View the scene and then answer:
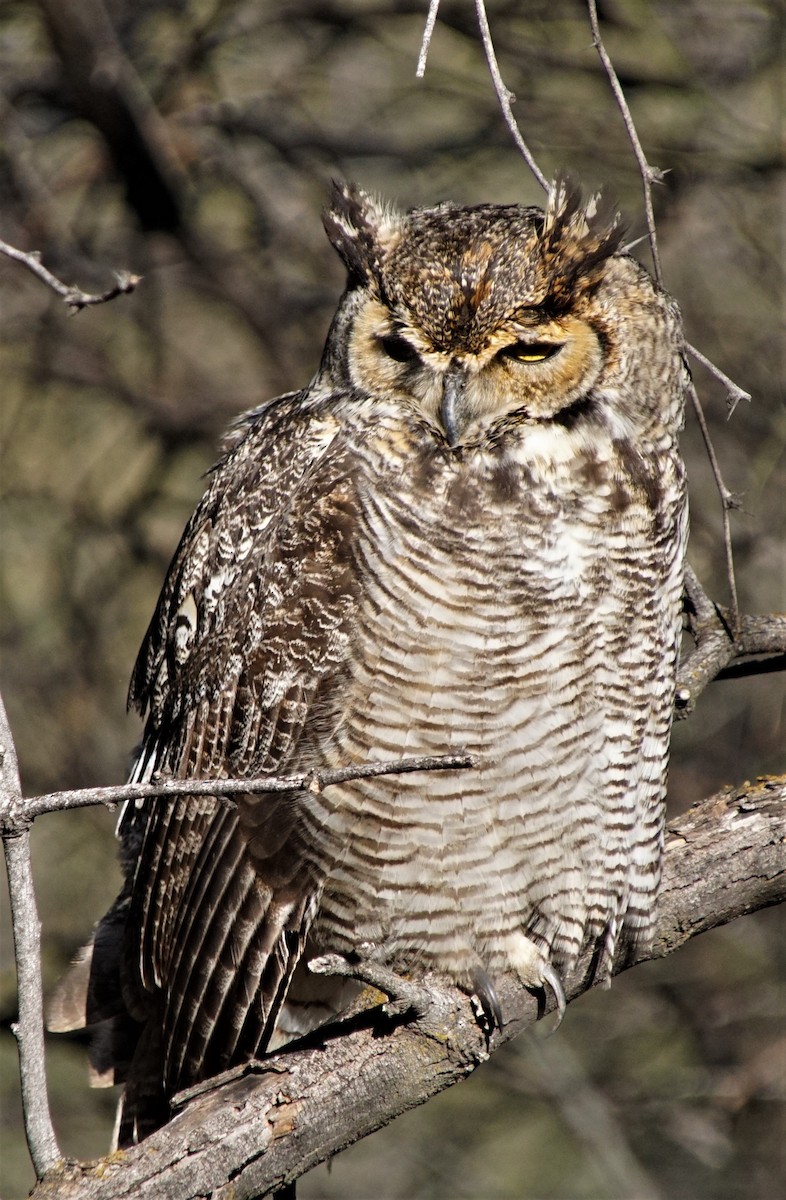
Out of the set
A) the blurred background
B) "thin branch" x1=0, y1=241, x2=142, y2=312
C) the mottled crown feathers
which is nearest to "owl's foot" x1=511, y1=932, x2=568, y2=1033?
the mottled crown feathers

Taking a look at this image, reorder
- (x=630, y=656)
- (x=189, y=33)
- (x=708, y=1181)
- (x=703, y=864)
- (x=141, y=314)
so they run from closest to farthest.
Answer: (x=630, y=656) → (x=703, y=864) → (x=708, y=1181) → (x=189, y=33) → (x=141, y=314)

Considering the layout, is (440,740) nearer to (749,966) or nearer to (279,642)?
(279,642)

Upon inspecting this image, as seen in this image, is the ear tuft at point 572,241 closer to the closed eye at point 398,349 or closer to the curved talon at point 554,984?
the closed eye at point 398,349

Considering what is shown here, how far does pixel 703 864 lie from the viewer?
2.98 m

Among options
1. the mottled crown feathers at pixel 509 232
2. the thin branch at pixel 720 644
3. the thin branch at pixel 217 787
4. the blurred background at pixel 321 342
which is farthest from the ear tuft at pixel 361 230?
the blurred background at pixel 321 342

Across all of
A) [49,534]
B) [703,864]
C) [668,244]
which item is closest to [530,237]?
[703,864]

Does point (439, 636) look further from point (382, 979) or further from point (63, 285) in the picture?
point (63, 285)

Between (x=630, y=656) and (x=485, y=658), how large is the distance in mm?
359

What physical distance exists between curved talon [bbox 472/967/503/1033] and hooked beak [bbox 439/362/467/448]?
46.6 inches

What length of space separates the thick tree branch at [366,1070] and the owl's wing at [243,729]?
29cm

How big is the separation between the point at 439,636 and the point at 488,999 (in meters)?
0.86

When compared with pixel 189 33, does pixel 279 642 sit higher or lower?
lower

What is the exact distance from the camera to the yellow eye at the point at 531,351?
2469mm

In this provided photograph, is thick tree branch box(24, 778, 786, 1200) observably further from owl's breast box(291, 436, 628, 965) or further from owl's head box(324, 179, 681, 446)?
owl's head box(324, 179, 681, 446)
